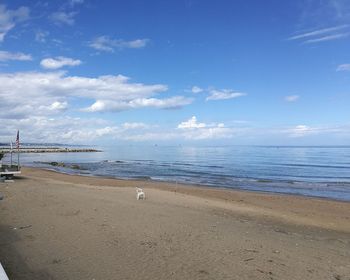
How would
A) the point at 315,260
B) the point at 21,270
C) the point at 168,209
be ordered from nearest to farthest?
the point at 21,270 → the point at 315,260 → the point at 168,209

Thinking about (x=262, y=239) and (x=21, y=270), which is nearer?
(x=21, y=270)

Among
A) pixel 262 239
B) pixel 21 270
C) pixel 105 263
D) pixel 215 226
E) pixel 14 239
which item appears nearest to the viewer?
pixel 21 270

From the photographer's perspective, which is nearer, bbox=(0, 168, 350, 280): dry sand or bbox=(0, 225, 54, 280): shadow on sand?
bbox=(0, 225, 54, 280): shadow on sand

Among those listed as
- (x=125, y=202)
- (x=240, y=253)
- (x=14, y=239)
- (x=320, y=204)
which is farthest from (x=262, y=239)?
(x=320, y=204)

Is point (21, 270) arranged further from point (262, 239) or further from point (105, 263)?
point (262, 239)

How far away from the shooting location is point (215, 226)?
10.4 metres

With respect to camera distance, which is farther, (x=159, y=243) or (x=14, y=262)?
(x=159, y=243)

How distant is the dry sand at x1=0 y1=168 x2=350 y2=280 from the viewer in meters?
6.47

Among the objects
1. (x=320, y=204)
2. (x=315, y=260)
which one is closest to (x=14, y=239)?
(x=315, y=260)

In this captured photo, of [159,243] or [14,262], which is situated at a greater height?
[14,262]

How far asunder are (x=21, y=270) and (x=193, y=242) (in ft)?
12.4

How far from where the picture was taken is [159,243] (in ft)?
26.8

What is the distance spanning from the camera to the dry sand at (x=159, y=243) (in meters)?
6.47

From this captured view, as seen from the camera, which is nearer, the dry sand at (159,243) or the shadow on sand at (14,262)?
the shadow on sand at (14,262)
